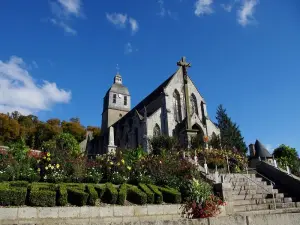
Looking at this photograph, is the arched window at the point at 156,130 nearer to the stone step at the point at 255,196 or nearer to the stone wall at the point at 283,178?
the stone wall at the point at 283,178

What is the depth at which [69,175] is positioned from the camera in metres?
10.7

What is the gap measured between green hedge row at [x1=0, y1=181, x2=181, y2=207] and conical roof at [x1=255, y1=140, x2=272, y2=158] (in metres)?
19.2

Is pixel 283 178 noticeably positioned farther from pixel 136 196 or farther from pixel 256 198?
pixel 136 196

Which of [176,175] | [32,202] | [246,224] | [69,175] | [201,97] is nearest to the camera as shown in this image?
[246,224]

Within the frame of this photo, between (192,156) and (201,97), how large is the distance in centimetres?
2403

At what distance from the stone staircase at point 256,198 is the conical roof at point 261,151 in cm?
1393

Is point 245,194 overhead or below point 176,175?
below

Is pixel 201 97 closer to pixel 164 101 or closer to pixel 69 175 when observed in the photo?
pixel 164 101

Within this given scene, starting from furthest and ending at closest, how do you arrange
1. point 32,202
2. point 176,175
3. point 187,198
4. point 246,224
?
1. point 176,175
2. point 187,198
3. point 32,202
4. point 246,224

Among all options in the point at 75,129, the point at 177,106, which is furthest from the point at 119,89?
the point at 177,106

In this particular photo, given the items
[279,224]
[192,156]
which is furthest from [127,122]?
[279,224]

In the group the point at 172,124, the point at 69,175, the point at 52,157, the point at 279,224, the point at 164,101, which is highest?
the point at 164,101

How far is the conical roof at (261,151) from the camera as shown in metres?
25.6

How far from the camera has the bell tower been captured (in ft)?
183
